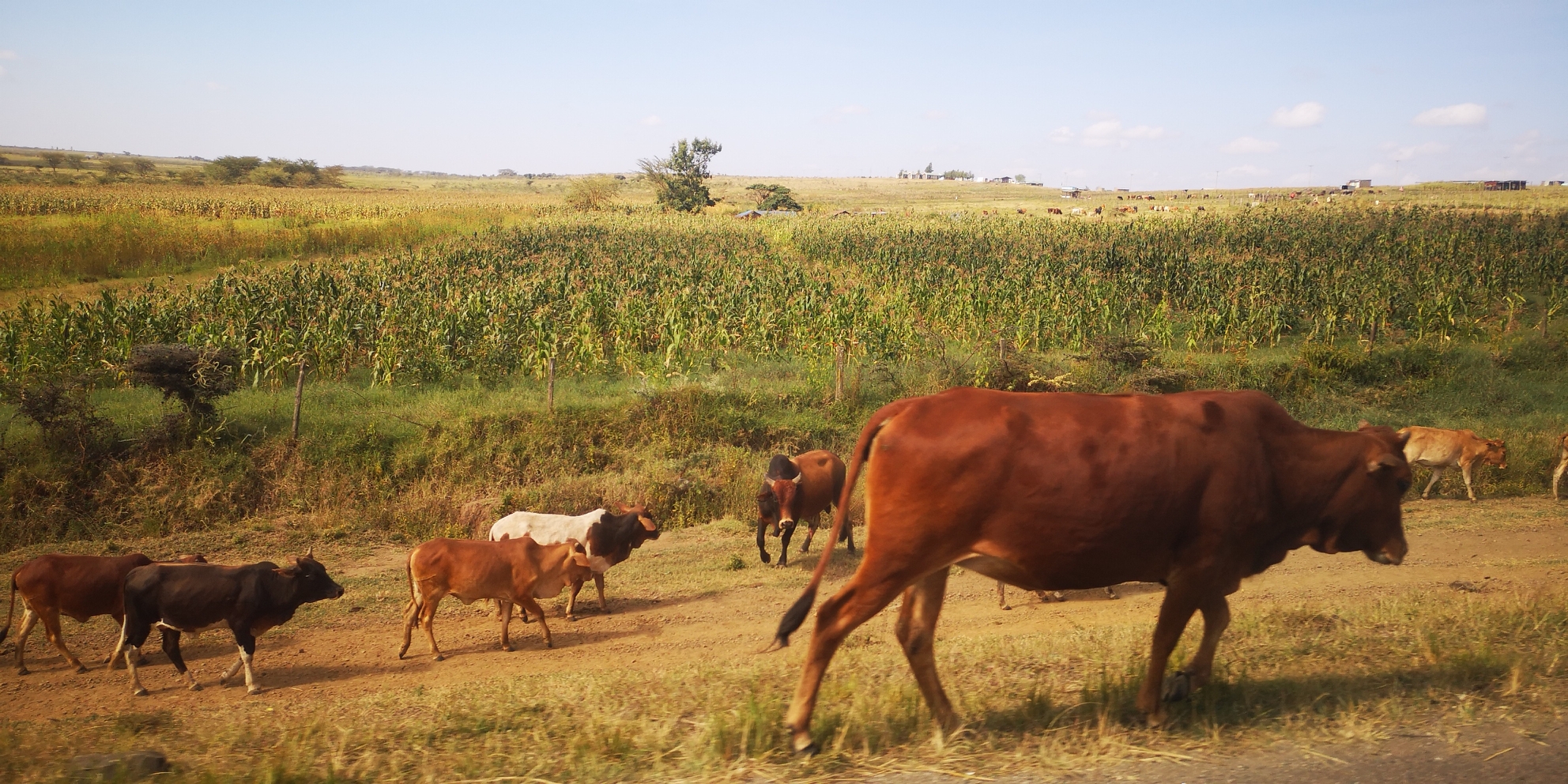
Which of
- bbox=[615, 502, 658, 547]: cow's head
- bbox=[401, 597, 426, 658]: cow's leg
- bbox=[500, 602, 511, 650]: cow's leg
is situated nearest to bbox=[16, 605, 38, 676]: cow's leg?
bbox=[401, 597, 426, 658]: cow's leg

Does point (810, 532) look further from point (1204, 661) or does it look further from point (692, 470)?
point (1204, 661)

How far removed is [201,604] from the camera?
29.9 ft

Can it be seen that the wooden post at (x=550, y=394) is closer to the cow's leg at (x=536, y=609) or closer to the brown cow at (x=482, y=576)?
the brown cow at (x=482, y=576)

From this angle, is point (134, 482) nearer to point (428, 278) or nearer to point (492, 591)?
point (492, 591)

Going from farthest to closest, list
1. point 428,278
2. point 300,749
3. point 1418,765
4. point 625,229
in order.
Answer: point 625,229, point 428,278, point 300,749, point 1418,765

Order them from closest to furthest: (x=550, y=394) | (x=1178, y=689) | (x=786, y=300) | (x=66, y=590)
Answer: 1. (x=1178, y=689)
2. (x=66, y=590)
3. (x=550, y=394)
4. (x=786, y=300)

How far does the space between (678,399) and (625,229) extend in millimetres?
35102

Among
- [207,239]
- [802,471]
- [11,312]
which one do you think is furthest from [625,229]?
[802,471]

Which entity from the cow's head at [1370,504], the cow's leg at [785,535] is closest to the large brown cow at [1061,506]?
the cow's head at [1370,504]

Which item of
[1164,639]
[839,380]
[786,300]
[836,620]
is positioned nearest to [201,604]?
[836,620]

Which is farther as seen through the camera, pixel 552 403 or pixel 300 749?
pixel 552 403

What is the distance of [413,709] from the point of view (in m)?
6.84

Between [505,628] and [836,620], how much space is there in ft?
20.9

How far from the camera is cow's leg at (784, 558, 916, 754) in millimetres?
5078
